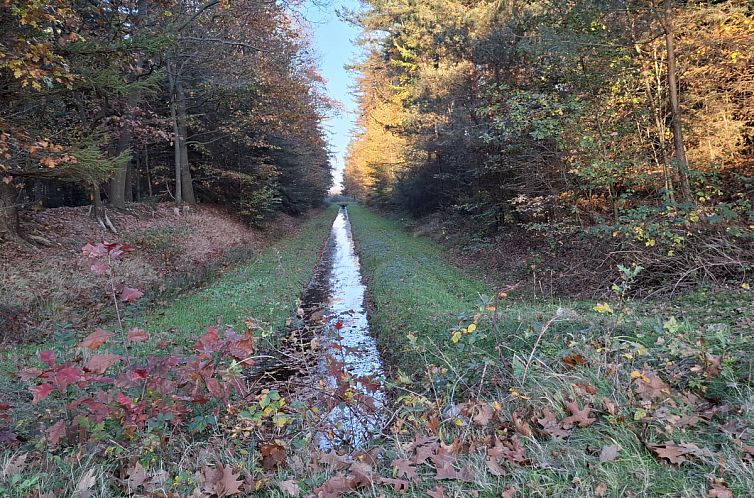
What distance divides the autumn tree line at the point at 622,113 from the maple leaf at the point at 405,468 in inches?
264

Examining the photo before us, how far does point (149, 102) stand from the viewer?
1823cm

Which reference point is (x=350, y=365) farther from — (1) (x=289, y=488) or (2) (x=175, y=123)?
(2) (x=175, y=123)

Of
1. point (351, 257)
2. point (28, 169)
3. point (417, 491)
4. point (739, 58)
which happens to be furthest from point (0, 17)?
point (351, 257)

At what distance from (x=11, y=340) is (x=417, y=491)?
767cm

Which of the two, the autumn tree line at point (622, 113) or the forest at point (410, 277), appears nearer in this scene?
the forest at point (410, 277)

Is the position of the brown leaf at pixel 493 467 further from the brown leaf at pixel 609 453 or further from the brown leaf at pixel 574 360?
the brown leaf at pixel 574 360

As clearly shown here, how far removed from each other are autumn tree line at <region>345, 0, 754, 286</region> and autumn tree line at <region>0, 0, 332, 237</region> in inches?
253

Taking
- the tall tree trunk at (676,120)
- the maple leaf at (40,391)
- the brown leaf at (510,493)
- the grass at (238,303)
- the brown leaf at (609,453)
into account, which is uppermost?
the tall tree trunk at (676,120)

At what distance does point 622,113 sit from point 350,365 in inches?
313

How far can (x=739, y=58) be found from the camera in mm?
8117

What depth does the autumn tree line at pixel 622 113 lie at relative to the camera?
306 inches

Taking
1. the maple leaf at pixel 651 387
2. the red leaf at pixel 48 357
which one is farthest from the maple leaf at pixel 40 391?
the maple leaf at pixel 651 387

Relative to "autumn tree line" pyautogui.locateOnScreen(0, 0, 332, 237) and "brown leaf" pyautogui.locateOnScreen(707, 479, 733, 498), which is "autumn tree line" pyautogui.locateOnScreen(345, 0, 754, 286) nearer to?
"brown leaf" pyautogui.locateOnScreen(707, 479, 733, 498)

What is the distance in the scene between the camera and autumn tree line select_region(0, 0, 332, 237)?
7305mm
